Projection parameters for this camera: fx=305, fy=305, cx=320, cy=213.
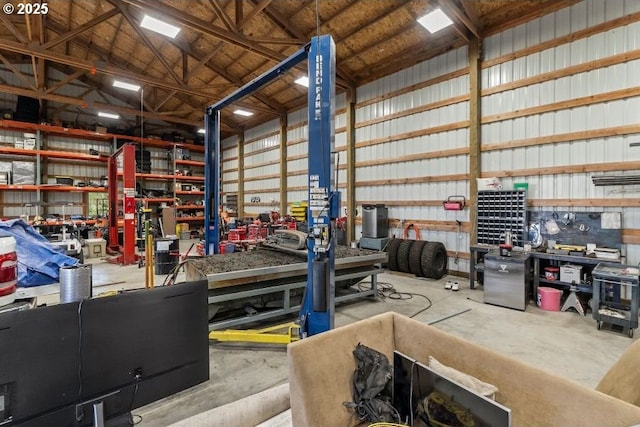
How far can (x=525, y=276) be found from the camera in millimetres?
4152

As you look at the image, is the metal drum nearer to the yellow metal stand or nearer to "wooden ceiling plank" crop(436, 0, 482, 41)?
the yellow metal stand

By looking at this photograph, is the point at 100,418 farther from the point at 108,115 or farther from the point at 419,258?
the point at 108,115

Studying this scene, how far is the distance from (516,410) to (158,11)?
6599mm

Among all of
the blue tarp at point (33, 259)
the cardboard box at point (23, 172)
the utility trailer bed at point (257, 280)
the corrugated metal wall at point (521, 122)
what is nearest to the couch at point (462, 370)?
the utility trailer bed at point (257, 280)

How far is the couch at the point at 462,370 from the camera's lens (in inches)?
45.2

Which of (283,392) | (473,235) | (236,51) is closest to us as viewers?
(283,392)

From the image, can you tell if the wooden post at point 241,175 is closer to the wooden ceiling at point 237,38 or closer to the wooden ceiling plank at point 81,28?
the wooden ceiling at point 237,38

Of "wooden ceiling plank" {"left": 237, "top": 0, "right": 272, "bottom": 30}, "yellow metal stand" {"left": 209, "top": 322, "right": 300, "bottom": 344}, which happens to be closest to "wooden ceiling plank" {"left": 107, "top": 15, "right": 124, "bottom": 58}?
"wooden ceiling plank" {"left": 237, "top": 0, "right": 272, "bottom": 30}

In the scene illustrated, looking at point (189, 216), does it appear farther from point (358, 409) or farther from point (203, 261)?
point (358, 409)

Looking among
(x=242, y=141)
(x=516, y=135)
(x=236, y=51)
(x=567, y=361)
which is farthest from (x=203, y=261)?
(x=242, y=141)

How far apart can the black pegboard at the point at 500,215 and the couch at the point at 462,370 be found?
3970 mm

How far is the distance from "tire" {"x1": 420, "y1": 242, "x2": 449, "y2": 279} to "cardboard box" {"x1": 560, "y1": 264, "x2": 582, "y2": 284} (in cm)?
189

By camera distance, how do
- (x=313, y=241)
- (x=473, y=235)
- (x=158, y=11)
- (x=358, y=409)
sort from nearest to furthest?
(x=358, y=409)
(x=313, y=241)
(x=158, y=11)
(x=473, y=235)

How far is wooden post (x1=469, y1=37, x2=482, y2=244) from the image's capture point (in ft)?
18.1
